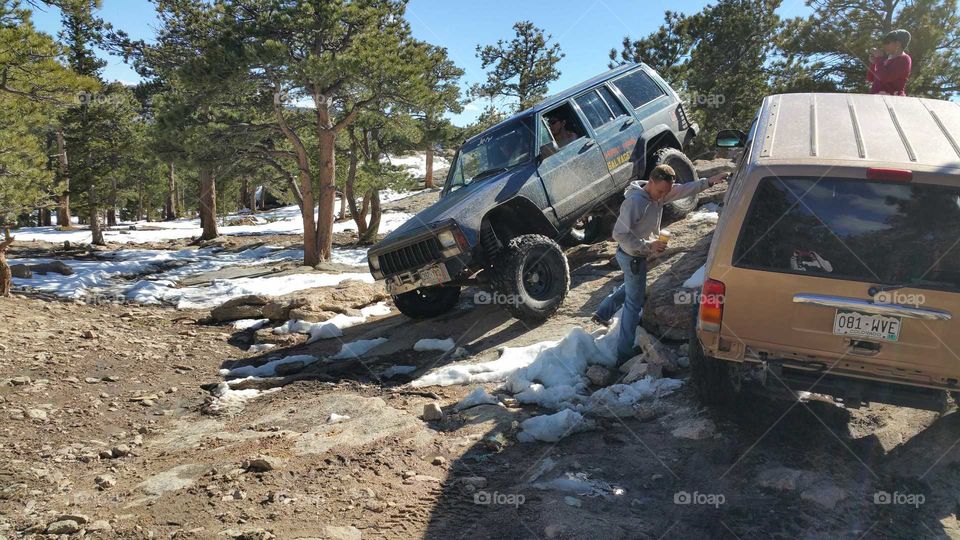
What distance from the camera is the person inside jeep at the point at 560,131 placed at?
8298mm

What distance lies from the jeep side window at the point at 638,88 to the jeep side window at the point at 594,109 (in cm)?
56

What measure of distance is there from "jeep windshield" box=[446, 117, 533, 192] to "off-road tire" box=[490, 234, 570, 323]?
117 centimetres

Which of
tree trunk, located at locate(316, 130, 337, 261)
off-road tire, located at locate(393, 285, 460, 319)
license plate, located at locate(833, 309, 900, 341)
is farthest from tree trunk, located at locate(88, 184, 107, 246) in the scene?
license plate, located at locate(833, 309, 900, 341)

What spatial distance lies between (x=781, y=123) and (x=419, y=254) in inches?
162

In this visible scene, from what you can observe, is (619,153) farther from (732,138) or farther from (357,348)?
(357,348)

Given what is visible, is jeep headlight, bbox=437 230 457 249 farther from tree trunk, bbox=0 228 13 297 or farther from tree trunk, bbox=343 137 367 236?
tree trunk, bbox=343 137 367 236

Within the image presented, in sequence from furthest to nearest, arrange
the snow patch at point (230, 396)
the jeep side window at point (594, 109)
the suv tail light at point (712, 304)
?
1. the jeep side window at point (594, 109)
2. the snow patch at point (230, 396)
3. the suv tail light at point (712, 304)

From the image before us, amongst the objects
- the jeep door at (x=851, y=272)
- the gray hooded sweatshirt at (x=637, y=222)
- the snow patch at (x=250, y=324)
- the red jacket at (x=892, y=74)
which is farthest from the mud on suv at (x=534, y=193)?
the jeep door at (x=851, y=272)

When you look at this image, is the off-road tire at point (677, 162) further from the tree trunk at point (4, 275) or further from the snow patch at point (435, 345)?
the tree trunk at point (4, 275)

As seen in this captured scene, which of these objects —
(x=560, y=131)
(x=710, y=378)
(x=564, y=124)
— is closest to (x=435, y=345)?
(x=560, y=131)

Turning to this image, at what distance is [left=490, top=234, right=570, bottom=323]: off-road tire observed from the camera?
7117 mm

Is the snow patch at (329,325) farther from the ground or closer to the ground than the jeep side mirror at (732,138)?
closer to the ground

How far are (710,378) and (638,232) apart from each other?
5.61 feet

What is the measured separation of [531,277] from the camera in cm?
740
